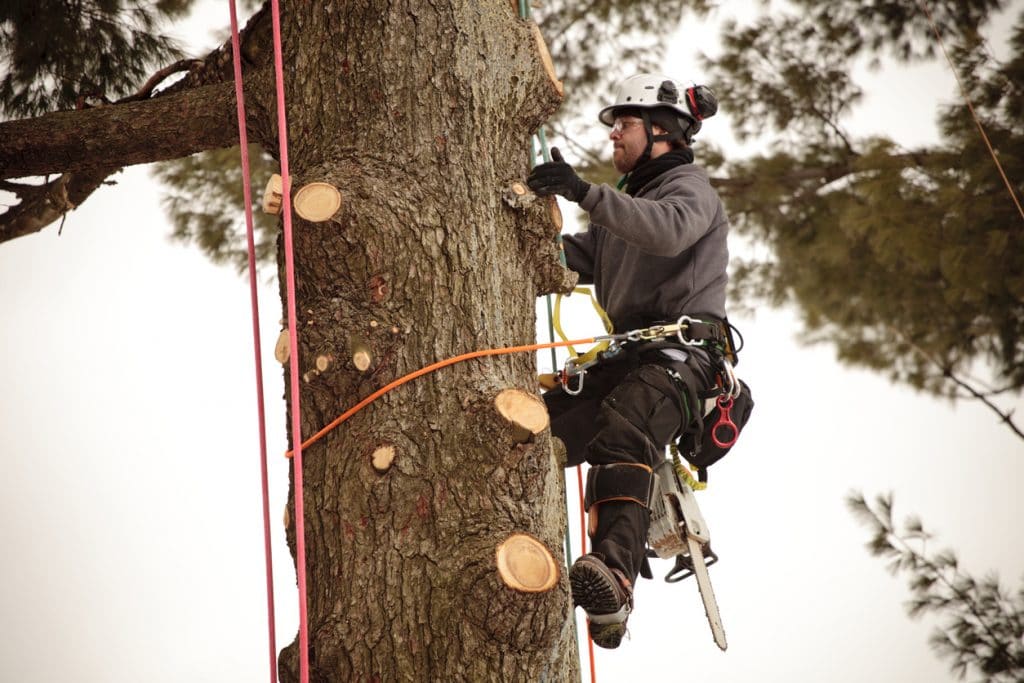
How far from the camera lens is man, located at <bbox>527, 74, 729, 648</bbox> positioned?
7.21 feet

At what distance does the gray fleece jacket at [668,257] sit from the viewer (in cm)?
243

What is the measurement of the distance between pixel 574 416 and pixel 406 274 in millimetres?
795

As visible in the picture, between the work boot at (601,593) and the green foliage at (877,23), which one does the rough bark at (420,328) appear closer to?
the work boot at (601,593)

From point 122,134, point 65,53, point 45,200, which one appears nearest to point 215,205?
point 65,53

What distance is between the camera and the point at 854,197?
505 centimetres

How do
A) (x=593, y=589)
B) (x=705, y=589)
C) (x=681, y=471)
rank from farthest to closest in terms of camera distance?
(x=681, y=471), (x=705, y=589), (x=593, y=589)

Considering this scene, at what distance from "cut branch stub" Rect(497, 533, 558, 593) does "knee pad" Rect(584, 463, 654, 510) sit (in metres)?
0.38

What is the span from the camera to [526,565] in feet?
6.20

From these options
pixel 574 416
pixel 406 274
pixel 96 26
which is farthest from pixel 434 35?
pixel 96 26

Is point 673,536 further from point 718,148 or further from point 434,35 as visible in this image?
point 718,148

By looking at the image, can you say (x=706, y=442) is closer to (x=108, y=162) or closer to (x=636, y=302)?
(x=636, y=302)

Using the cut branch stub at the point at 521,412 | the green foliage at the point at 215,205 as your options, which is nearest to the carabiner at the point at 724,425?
the cut branch stub at the point at 521,412

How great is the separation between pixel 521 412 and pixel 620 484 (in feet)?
1.22

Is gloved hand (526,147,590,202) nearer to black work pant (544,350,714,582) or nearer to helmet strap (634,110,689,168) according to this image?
black work pant (544,350,714,582)
